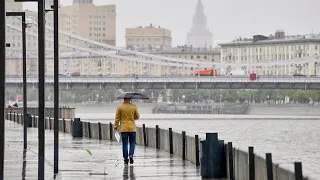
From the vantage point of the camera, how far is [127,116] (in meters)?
23.7

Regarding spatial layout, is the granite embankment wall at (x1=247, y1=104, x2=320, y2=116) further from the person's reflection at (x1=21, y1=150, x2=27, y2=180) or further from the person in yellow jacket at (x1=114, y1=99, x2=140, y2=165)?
the person in yellow jacket at (x1=114, y1=99, x2=140, y2=165)

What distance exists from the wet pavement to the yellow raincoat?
0.85 metres

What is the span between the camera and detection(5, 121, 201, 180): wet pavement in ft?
69.6

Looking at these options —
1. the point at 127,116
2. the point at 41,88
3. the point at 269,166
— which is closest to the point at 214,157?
the point at 127,116

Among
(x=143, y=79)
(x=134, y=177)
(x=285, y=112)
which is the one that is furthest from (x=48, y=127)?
(x=285, y=112)

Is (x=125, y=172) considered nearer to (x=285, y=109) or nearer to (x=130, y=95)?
(x=130, y=95)

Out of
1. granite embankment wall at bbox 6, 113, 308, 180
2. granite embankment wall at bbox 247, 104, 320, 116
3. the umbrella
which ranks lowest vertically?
granite embankment wall at bbox 247, 104, 320, 116

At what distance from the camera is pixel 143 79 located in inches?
4857

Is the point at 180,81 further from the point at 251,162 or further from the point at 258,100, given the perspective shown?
the point at 251,162

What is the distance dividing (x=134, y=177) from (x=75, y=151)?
10057 millimetres

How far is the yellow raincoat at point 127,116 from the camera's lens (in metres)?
23.6

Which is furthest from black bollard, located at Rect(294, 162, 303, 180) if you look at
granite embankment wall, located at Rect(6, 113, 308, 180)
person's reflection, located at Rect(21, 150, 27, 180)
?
person's reflection, located at Rect(21, 150, 27, 180)

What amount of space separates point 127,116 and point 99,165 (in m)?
1.53

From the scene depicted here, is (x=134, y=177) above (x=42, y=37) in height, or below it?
below
